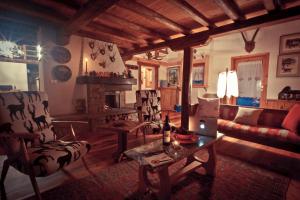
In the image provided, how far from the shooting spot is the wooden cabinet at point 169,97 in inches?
276

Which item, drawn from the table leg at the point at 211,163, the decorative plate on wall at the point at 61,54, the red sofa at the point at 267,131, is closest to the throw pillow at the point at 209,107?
the red sofa at the point at 267,131

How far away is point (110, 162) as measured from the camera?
2.29 metres

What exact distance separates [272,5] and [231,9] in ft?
1.72

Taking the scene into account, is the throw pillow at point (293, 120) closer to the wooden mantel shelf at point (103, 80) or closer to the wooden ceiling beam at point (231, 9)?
the wooden ceiling beam at point (231, 9)

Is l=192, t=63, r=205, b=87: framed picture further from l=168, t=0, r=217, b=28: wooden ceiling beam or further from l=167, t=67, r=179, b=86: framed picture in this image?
l=168, t=0, r=217, b=28: wooden ceiling beam

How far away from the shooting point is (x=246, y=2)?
2.29m

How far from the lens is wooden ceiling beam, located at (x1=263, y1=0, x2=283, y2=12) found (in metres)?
2.16

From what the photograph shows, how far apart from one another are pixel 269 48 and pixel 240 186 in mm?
4318

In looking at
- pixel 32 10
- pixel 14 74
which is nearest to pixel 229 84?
pixel 32 10

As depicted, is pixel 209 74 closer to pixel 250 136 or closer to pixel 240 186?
pixel 250 136

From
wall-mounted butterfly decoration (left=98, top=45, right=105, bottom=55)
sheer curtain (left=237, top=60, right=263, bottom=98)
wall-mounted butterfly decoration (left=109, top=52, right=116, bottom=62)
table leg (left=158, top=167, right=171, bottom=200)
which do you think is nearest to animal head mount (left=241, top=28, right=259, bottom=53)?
sheer curtain (left=237, top=60, right=263, bottom=98)

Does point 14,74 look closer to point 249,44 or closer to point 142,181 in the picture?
point 142,181

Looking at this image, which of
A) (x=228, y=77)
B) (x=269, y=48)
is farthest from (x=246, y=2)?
(x=269, y=48)

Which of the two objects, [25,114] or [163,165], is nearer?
[163,165]
